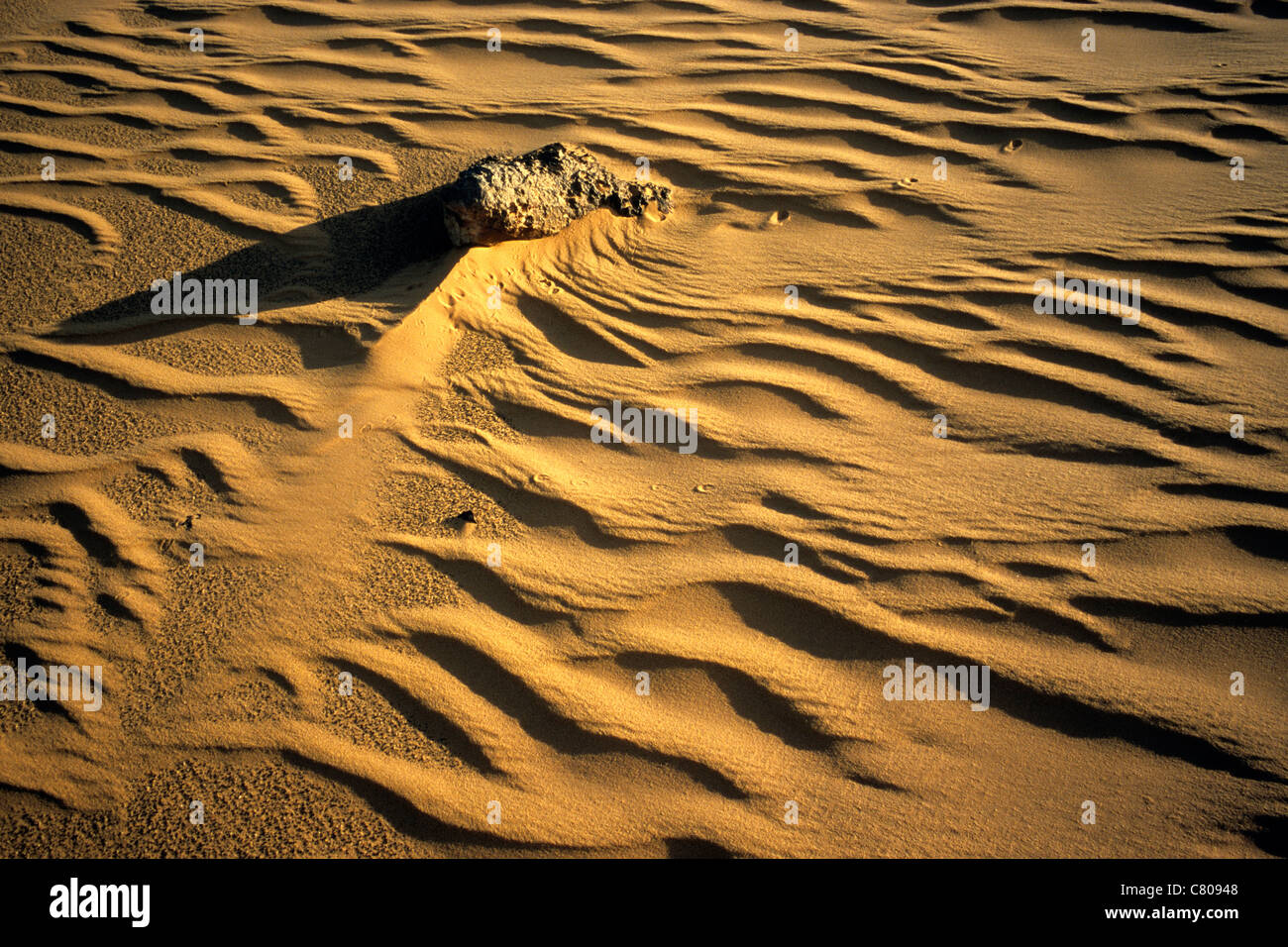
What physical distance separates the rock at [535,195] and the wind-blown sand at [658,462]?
103 millimetres

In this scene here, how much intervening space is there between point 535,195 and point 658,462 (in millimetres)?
1277

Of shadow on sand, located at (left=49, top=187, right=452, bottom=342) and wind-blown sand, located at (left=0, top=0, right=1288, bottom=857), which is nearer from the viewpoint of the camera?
wind-blown sand, located at (left=0, top=0, right=1288, bottom=857)

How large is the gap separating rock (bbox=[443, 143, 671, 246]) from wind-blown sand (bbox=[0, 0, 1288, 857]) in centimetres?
10

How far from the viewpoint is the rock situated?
125 inches

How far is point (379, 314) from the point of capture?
3.16 meters

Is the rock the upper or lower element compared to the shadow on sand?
upper

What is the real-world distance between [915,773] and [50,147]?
4.56 metres

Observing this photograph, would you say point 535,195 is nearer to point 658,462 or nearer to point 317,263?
point 317,263

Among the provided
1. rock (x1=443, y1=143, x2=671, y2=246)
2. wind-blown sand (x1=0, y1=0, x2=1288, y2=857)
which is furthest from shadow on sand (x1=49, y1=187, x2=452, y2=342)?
rock (x1=443, y1=143, x2=671, y2=246)

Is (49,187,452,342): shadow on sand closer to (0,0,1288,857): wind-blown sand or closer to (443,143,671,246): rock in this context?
(0,0,1288,857): wind-blown sand

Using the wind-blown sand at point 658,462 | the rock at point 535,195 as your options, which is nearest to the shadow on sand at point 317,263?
the wind-blown sand at point 658,462

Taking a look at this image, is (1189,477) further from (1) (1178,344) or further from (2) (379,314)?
(2) (379,314)

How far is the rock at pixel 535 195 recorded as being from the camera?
3182mm

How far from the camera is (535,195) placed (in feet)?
10.9
